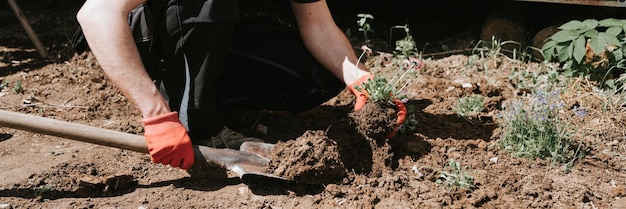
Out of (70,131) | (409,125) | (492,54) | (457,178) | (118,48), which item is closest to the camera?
(118,48)

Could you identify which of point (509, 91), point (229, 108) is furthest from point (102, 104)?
point (509, 91)

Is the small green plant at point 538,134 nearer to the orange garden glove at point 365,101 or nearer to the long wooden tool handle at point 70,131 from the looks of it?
the orange garden glove at point 365,101

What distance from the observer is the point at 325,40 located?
3193mm

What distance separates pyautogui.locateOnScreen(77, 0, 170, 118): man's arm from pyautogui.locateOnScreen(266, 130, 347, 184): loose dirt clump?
57 cm

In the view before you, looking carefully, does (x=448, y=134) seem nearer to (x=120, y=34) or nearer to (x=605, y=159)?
(x=605, y=159)

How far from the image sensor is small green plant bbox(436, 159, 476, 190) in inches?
107

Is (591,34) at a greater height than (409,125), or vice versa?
(591,34)

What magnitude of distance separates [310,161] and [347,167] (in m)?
0.21

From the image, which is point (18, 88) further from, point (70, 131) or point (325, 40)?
point (325, 40)

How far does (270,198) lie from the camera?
2730 mm

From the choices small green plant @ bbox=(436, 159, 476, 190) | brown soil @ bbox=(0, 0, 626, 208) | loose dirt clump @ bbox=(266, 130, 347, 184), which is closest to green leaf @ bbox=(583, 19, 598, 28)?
brown soil @ bbox=(0, 0, 626, 208)

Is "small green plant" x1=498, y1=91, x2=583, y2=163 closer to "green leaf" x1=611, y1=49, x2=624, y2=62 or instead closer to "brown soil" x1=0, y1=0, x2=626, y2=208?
"brown soil" x1=0, y1=0, x2=626, y2=208

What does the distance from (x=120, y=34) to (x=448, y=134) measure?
1641 mm

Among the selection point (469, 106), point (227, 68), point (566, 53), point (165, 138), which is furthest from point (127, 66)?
point (566, 53)
